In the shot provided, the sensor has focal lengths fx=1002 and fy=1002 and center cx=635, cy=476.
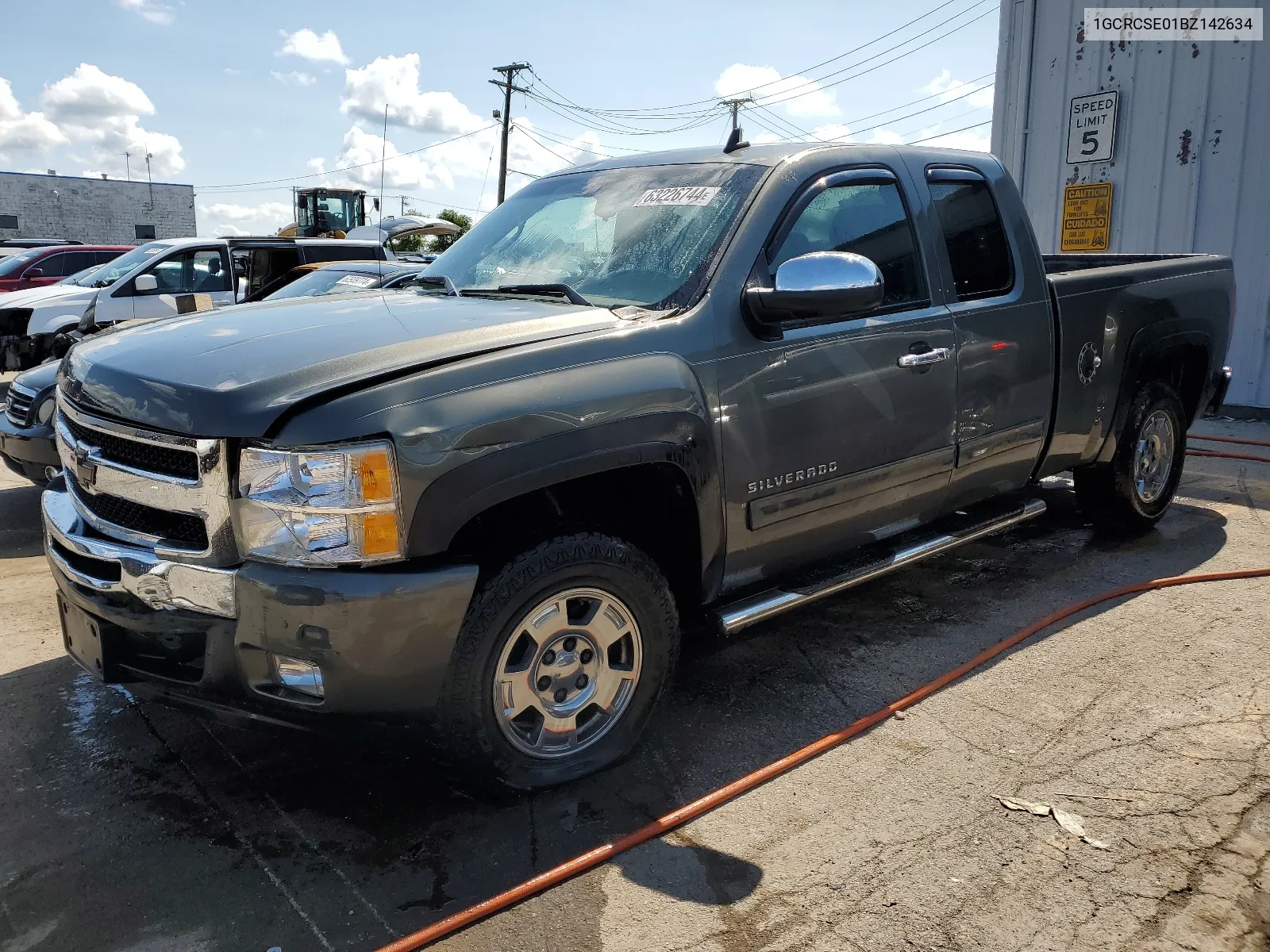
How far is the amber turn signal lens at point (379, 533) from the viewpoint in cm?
240

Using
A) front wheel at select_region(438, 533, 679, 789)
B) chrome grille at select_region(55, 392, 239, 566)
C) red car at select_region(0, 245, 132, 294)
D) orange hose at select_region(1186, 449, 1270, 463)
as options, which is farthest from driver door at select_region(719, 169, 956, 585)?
red car at select_region(0, 245, 132, 294)

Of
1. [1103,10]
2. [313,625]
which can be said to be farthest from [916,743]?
[1103,10]

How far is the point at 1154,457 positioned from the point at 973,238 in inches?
80.3

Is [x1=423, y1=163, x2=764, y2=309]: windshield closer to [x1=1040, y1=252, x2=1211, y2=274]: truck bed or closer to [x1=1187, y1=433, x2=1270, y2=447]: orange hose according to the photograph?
[x1=1040, y1=252, x2=1211, y2=274]: truck bed

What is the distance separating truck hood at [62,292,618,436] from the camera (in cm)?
245

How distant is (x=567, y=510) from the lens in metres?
2.88

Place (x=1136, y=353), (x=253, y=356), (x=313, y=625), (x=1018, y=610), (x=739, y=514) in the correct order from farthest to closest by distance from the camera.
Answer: (x=1136, y=353) < (x=1018, y=610) < (x=739, y=514) < (x=253, y=356) < (x=313, y=625)

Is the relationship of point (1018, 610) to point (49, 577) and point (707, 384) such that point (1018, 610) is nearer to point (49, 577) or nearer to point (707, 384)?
point (707, 384)

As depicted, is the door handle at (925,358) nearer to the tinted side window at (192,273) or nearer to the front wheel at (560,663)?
the front wheel at (560,663)

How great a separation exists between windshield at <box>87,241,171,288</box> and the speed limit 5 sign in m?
9.96

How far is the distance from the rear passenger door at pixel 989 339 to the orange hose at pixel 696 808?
0.60 meters

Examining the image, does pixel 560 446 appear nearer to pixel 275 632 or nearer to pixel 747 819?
pixel 275 632

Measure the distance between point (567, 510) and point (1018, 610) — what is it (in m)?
2.47

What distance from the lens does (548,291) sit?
3.33 metres
